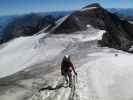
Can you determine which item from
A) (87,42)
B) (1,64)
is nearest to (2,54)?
(1,64)

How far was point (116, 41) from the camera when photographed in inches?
2181

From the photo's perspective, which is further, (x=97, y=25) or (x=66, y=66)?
(x=97, y=25)

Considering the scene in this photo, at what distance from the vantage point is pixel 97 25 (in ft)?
182

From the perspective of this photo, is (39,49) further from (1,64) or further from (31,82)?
(31,82)

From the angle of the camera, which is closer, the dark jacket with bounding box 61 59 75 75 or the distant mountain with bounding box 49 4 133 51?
the dark jacket with bounding box 61 59 75 75

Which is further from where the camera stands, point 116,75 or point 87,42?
point 87,42

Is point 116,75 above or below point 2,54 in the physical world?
above

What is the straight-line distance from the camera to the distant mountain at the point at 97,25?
52.3 m

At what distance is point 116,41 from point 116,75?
118 ft

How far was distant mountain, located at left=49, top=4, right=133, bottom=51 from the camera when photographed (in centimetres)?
5234

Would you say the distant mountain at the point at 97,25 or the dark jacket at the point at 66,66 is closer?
the dark jacket at the point at 66,66

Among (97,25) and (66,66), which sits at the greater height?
(66,66)

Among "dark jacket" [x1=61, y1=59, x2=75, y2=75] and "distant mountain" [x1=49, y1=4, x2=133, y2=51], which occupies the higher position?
"dark jacket" [x1=61, y1=59, x2=75, y2=75]

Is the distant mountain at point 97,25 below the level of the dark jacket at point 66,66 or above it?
below
